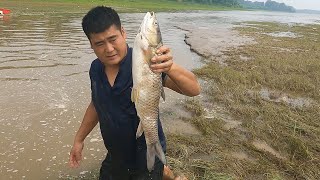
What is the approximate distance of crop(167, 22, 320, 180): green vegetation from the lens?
14.7 ft

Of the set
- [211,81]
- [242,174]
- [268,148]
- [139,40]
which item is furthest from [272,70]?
[139,40]

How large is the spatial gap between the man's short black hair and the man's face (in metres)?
0.03

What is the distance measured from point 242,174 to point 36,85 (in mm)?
5578

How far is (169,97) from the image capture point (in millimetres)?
7555

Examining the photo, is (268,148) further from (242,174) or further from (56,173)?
(56,173)

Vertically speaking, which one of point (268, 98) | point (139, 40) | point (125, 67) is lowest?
point (268, 98)

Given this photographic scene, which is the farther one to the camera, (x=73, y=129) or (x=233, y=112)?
(x=233, y=112)

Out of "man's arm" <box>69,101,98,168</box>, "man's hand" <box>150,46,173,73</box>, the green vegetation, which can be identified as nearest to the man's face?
"man's hand" <box>150,46,173,73</box>

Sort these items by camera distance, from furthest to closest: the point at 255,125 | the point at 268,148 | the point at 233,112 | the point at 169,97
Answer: the point at 169,97 → the point at 233,112 → the point at 255,125 → the point at 268,148

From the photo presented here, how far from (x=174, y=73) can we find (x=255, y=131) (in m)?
3.87

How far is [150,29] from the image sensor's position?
6.56ft

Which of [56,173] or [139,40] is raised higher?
[139,40]

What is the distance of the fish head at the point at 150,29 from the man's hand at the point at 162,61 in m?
0.08

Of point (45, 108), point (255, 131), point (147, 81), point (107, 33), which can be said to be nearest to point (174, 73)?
point (147, 81)
